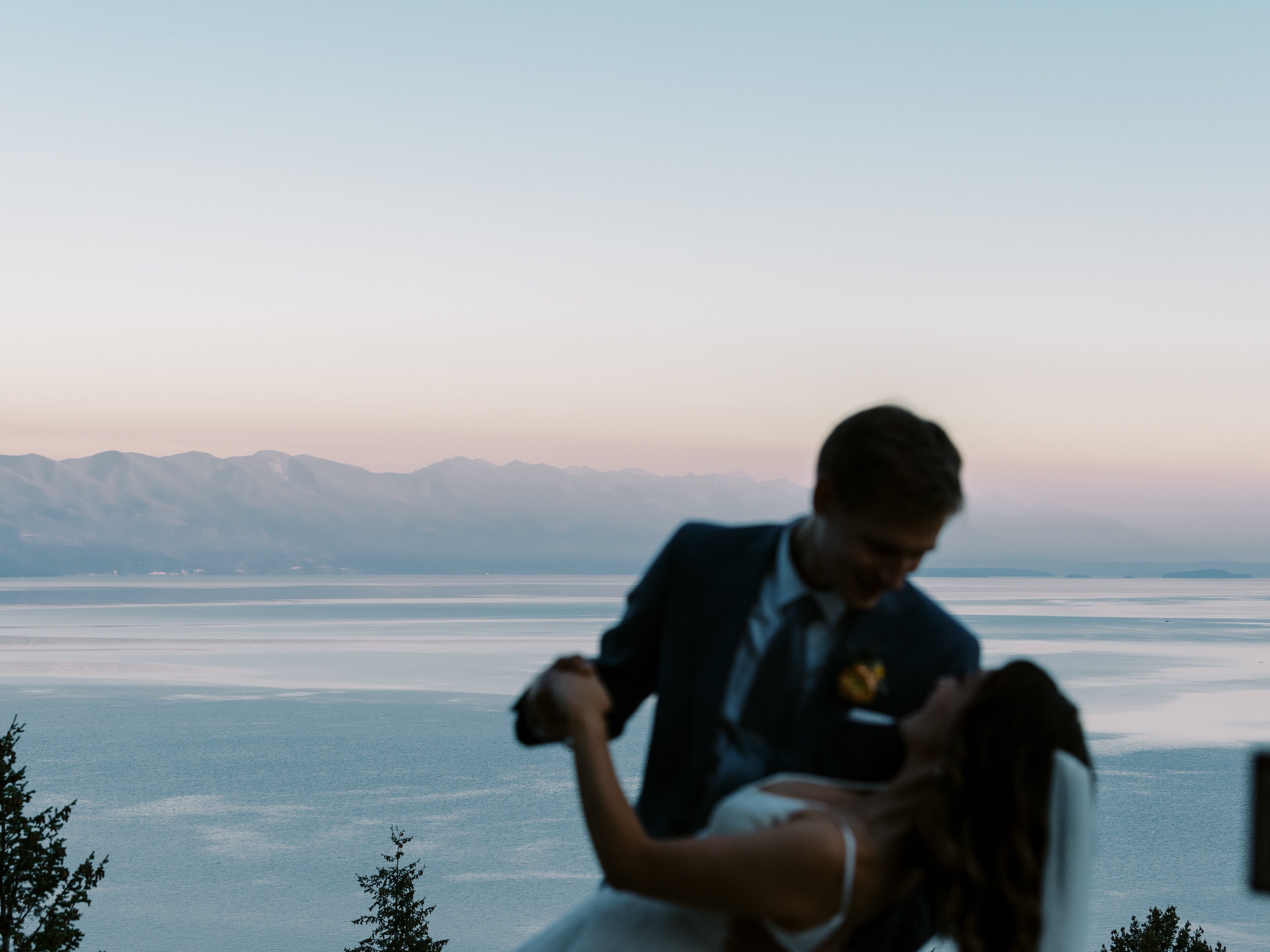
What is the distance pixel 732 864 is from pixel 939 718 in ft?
2.01

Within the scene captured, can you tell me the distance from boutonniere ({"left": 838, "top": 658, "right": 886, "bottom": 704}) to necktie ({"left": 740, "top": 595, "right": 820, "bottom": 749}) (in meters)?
0.13

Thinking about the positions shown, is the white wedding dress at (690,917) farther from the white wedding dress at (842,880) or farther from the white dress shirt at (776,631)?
the white dress shirt at (776,631)

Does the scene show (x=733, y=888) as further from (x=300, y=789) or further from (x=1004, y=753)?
(x=300, y=789)

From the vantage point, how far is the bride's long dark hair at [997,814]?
9.01 ft

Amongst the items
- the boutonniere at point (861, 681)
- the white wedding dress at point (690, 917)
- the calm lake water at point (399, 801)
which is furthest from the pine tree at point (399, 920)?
the boutonniere at point (861, 681)

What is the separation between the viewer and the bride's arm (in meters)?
2.63

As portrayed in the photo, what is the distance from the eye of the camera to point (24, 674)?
179 meters

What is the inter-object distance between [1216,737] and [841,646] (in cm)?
13513

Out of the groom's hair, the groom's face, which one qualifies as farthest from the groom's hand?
the groom's hair

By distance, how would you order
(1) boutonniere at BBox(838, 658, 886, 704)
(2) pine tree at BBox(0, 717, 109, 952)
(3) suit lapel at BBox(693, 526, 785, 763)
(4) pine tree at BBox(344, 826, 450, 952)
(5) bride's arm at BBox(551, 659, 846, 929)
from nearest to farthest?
(5) bride's arm at BBox(551, 659, 846, 929)
(1) boutonniere at BBox(838, 658, 886, 704)
(3) suit lapel at BBox(693, 526, 785, 763)
(2) pine tree at BBox(0, 717, 109, 952)
(4) pine tree at BBox(344, 826, 450, 952)

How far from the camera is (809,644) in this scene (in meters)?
3.15

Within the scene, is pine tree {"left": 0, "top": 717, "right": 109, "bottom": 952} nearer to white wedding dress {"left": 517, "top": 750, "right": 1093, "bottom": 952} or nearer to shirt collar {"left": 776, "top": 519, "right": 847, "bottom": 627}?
white wedding dress {"left": 517, "top": 750, "right": 1093, "bottom": 952}

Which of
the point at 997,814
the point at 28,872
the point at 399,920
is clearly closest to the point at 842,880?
the point at 997,814

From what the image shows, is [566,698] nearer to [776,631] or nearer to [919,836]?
[776,631]
